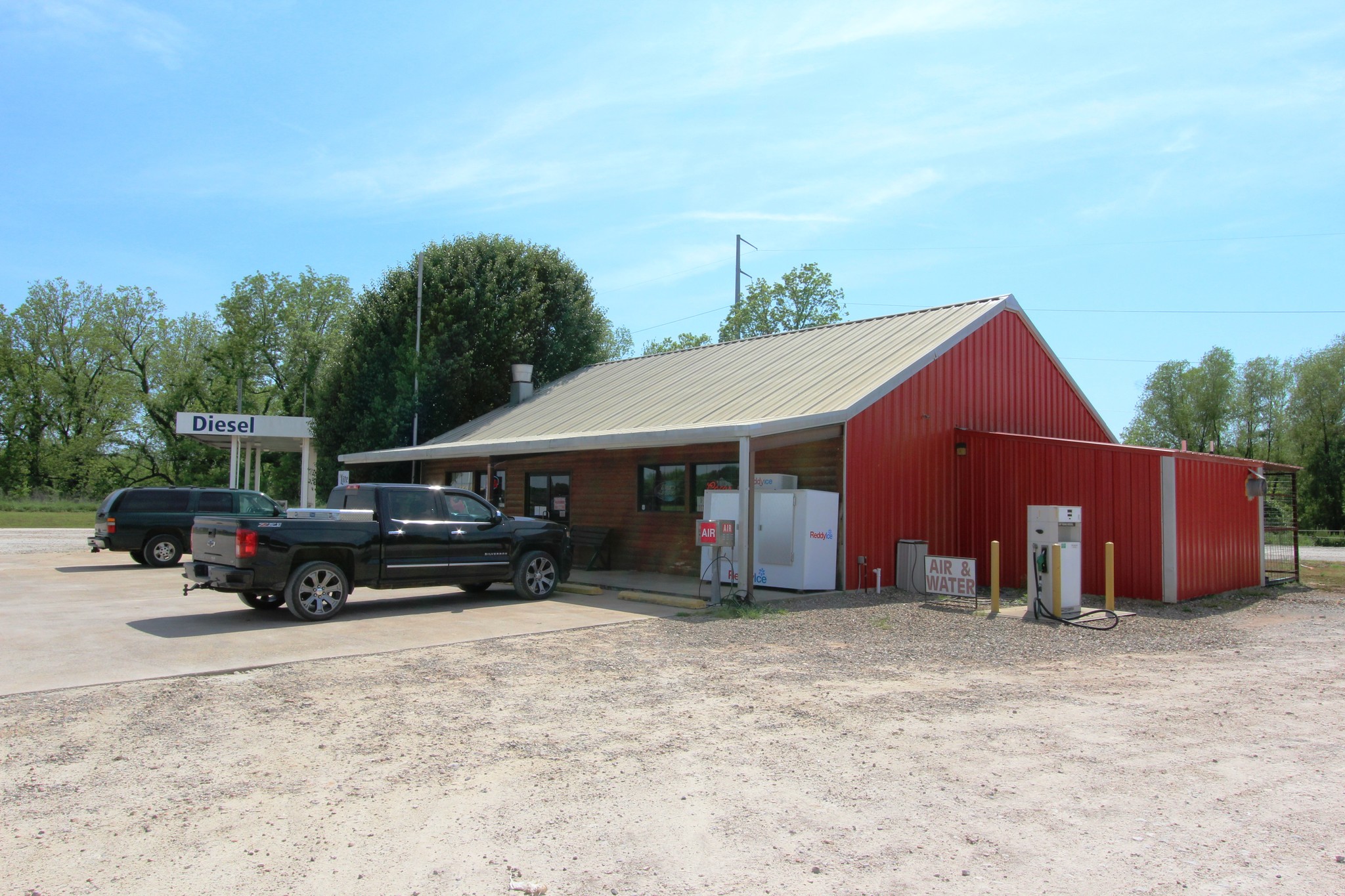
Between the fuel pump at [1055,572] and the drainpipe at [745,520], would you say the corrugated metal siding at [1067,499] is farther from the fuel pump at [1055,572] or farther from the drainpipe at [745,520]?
the drainpipe at [745,520]

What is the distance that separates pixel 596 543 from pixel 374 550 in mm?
6815

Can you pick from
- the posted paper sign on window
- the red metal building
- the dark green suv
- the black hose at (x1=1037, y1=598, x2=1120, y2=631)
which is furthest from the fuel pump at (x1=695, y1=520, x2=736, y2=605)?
the dark green suv

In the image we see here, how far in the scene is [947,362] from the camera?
15.8 meters

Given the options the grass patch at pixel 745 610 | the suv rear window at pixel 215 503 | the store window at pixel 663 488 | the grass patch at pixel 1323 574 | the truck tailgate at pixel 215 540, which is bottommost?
the grass patch at pixel 1323 574

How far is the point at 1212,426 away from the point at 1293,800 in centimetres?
6190

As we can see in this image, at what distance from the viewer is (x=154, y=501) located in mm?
18000

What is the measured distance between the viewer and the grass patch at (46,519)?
116 ft

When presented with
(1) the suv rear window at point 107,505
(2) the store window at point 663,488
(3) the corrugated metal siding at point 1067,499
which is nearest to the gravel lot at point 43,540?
(1) the suv rear window at point 107,505

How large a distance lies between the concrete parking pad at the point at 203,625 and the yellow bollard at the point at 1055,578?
4.82 m

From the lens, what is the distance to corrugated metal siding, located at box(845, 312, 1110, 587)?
1405 centimetres

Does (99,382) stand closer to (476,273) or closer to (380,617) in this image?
(476,273)

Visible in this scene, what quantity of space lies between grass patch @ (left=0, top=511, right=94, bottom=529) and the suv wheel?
67.6 ft

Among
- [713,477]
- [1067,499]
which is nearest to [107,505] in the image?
[713,477]

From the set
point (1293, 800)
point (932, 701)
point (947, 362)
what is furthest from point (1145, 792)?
point (947, 362)
